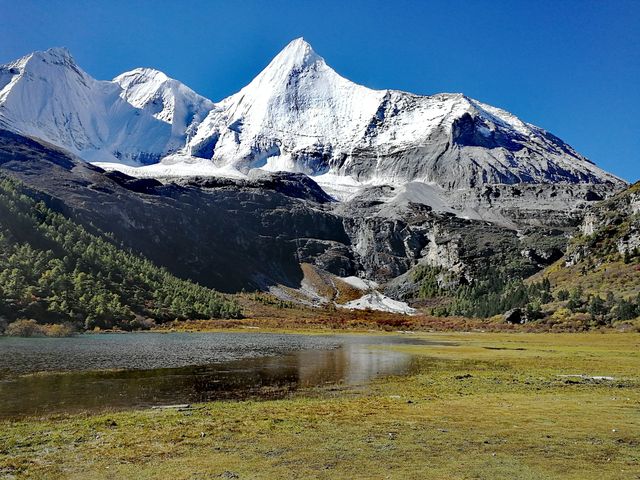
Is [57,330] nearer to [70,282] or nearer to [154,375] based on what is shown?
[70,282]

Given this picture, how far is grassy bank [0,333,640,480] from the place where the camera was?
60.5 ft

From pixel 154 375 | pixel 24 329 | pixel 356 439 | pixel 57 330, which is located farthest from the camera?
pixel 57 330

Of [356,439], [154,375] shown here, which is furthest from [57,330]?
[356,439]

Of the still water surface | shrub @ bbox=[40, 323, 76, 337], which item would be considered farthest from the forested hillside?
the still water surface

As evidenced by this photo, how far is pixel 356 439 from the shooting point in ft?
76.0

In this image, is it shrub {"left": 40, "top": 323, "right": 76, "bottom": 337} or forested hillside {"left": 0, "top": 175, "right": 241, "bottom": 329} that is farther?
forested hillside {"left": 0, "top": 175, "right": 241, "bottom": 329}

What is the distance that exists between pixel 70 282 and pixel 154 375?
350 ft

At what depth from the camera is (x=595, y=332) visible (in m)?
126

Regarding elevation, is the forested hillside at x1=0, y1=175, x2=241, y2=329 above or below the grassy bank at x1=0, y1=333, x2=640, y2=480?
above

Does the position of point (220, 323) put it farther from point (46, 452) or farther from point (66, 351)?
point (46, 452)

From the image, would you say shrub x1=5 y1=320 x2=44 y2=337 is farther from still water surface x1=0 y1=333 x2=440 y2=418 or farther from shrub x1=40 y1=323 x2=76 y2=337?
still water surface x1=0 y1=333 x2=440 y2=418

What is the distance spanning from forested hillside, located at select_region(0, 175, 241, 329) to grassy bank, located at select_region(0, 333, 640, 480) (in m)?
104

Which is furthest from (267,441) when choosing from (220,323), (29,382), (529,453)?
(220,323)

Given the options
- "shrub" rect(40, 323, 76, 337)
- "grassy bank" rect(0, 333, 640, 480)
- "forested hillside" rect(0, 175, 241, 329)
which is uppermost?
"forested hillside" rect(0, 175, 241, 329)
